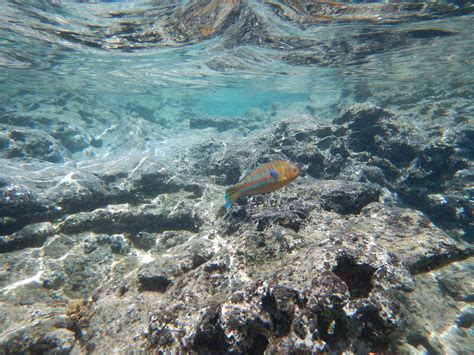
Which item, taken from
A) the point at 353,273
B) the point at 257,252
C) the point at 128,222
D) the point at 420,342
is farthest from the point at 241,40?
the point at 420,342

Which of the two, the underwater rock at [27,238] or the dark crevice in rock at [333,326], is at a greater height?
the dark crevice in rock at [333,326]

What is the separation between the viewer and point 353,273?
8.59 feet

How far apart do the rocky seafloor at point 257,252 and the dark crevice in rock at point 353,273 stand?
10 millimetres

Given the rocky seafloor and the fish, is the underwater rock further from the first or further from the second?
the fish

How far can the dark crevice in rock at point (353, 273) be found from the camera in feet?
8.38

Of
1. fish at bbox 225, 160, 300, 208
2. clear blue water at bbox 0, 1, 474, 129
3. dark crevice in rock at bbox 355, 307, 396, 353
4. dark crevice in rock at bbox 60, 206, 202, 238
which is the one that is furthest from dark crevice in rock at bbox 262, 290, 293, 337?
clear blue water at bbox 0, 1, 474, 129

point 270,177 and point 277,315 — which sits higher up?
point 270,177

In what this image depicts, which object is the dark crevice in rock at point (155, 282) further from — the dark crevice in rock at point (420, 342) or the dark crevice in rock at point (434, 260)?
the dark crevice in rock at point (420, 342)

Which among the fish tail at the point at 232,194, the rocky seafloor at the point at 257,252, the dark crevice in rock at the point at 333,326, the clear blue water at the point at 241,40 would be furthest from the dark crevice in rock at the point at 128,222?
the clear blue water at the point at 241,40

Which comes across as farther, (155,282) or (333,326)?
(155,282)

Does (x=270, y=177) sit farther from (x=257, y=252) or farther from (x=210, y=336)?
(x=210, y=336)

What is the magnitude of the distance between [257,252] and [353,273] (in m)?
1.30

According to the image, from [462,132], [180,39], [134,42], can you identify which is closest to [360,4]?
[462,132]

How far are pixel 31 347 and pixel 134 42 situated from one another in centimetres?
1536
